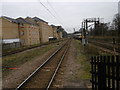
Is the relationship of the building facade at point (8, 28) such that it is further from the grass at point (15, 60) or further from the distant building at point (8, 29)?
the grass at point (15, 60)

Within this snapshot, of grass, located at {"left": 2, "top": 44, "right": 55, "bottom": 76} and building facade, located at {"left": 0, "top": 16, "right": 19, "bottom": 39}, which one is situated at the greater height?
building facade, located at {"left": 0, "top": 16, "right": 19, "bottom": 39}

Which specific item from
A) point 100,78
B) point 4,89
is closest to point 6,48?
point 4,89

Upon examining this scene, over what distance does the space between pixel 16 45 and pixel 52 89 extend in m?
31.2

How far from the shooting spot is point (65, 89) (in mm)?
6129

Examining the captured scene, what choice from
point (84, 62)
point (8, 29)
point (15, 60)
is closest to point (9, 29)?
point (8, 29)

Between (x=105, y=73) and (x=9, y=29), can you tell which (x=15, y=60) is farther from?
(x=9, y=29)

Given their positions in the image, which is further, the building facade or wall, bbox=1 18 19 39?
wall, bbox=1 18 19 39

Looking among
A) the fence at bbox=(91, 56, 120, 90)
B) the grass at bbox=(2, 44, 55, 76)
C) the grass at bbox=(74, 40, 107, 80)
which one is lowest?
the grass at bbox=(2, 44, 55, 76)

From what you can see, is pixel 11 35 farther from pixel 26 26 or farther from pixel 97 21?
pixel 97 21

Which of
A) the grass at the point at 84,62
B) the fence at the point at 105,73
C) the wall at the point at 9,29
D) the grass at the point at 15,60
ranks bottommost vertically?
the grass at the point at 15,60

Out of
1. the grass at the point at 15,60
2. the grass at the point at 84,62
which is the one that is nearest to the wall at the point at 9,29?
the grass at the point at 15,60

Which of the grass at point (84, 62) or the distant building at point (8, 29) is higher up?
the distant building at point (8, 29)

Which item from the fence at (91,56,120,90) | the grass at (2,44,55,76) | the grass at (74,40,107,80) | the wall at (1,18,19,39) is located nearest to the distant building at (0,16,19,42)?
the wall at (1,18,19,39)

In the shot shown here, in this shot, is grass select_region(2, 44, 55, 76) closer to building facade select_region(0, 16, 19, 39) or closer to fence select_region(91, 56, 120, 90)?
fence select_region(91, 56, 120, 90)
